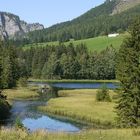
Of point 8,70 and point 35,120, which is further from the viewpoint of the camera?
point 8,70

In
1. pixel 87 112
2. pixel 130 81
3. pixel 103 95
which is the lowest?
pixel 87 112

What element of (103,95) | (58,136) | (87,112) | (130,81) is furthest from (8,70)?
(58,136)

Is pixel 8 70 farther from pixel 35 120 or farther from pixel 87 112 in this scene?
pixel 35 120

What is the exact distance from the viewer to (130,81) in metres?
46.9

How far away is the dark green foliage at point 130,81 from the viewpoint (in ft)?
151

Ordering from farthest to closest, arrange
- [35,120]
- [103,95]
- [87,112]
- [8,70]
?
[8,70]
[103,95]
[87,112]
[35,120]

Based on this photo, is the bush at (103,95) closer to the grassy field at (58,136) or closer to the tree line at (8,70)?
the tree line at (8,70)

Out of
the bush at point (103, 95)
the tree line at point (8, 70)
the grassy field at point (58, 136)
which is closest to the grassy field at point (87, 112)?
the bush at point (103, 95)

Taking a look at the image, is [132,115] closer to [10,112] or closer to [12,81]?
[10,112]

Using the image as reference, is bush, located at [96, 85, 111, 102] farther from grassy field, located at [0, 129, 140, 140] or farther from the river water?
grassy field, located at [0, 129, 140, 140]

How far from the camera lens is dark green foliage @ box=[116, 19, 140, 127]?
46.2 m

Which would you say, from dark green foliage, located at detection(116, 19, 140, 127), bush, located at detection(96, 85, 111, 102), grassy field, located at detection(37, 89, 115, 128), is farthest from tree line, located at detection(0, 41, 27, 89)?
dark green foliage, located at detection(116, 19, 140, 127)

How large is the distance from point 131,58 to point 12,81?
10536 cm

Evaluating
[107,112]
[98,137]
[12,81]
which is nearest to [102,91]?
[107,112]
